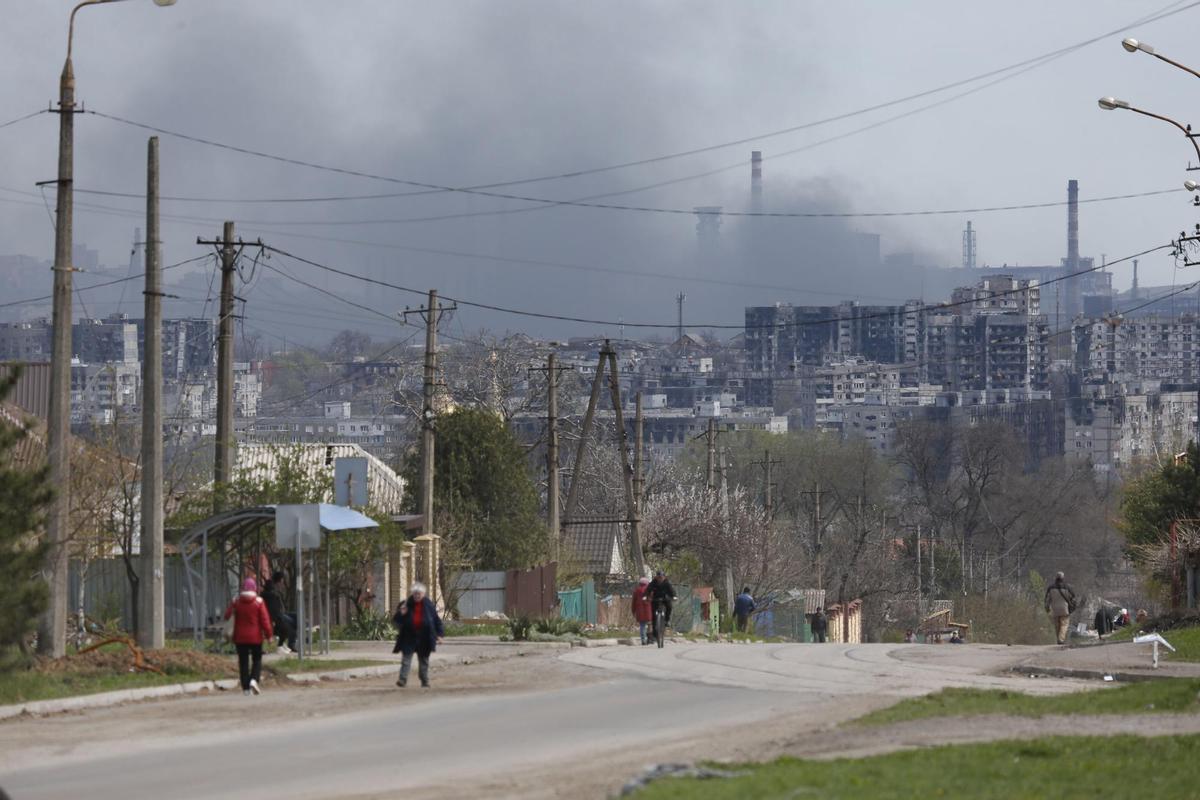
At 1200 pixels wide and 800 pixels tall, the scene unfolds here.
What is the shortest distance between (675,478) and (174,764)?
85.5 metres

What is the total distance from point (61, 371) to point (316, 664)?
599cm

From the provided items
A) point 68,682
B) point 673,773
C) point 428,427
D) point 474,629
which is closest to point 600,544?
point 428,427

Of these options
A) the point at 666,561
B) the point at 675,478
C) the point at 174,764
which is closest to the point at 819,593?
the point at 666,561

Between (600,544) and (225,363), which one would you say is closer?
(225,363)

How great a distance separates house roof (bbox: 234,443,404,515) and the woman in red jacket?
13.6m

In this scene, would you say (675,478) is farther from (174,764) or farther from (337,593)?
(174,764)

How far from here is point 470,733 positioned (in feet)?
58.0

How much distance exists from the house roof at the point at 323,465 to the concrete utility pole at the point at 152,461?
949 cm

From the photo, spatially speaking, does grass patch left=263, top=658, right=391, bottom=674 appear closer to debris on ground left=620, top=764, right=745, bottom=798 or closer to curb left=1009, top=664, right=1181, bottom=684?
curb left=1009, top=664, right=1181, bottom=684

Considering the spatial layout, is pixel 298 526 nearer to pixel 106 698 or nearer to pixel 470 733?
pixel 106 698

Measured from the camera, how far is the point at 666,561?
64938 millimetres

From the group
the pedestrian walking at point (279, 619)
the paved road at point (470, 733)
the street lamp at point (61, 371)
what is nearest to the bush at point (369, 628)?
the pedestrian walking at point (279, 619)

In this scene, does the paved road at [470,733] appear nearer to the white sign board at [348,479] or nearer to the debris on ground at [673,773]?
the debris on ground at [673,773]

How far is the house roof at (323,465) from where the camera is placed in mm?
38812
